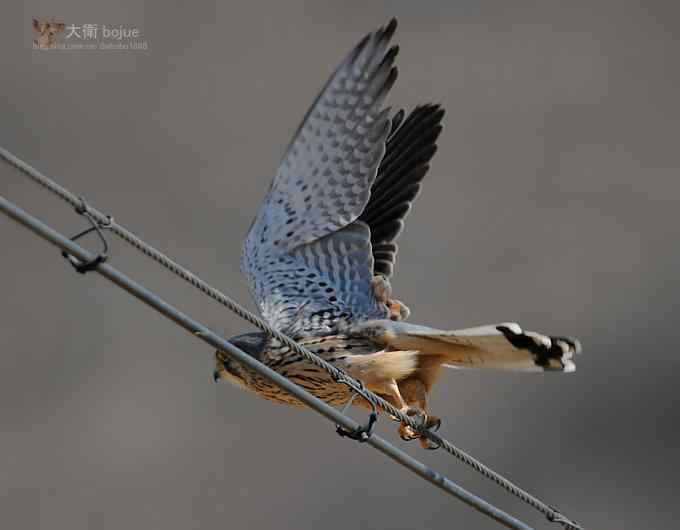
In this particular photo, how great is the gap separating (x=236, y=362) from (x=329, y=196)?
76 centimetres

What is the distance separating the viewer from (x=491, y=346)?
4.82 meters

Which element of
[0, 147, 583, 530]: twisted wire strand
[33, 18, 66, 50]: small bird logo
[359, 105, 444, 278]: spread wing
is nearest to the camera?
[0, 147, 583, 530]: twisted wire strand

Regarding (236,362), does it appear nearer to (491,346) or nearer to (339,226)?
(339,226)

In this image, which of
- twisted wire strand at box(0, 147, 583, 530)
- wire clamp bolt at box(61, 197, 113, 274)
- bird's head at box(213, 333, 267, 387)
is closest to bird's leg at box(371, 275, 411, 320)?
bird's head at box(213, 333, 267, 387)

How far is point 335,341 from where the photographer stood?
Result: 211 inches

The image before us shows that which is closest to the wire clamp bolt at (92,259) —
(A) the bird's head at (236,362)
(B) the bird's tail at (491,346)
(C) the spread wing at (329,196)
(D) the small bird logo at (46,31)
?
(B) the bird's tail at (491,346)

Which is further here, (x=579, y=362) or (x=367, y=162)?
(x=579, y=362)

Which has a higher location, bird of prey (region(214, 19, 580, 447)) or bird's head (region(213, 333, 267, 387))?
bird of prey (region(214, 19, 580, 447))

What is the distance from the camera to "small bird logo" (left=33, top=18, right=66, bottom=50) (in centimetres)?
1168

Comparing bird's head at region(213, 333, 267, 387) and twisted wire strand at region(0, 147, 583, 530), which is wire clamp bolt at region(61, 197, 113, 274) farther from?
bird's head at region(213, 333, 267, 387)

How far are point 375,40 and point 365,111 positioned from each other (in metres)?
0.23

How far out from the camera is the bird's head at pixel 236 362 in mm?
5336

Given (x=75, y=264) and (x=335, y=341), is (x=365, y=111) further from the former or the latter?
(x=75, y=264)

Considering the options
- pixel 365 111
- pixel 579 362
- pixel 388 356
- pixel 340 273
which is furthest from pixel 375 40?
pixel 579 362
